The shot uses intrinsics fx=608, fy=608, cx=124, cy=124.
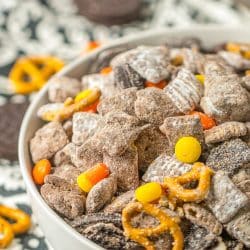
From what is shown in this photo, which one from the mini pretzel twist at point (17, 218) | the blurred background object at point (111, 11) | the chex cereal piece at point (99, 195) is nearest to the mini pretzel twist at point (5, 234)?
the mini pretzel twist at point (17, 218)

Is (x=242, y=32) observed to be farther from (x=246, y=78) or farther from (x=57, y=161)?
(x=57, y=161)

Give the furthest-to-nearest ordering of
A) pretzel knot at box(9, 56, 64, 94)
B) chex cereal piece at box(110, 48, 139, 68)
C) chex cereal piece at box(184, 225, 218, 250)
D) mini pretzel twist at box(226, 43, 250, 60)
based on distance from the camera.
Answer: pretzel knot at box(9, 56, 64, 94) < mini pretzel twist at box(226, 43, 250, 60) < chex cereal piece at box(110, 48, 139, 68) < chex cereal piece at box(184, 225, 218, 250)

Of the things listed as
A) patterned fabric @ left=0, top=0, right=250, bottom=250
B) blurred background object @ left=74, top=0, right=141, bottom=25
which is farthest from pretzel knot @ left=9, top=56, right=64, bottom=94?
blurred background object @ left=74, top=0, right=141, bottom=25

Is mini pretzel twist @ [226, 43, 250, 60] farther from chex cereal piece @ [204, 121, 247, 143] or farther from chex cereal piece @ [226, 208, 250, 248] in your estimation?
chex cereal piece @ [226, 208, 250, 248]

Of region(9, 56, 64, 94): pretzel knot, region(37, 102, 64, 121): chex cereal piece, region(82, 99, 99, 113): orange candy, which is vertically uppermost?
region(82, 99, 99, 113): orange candy

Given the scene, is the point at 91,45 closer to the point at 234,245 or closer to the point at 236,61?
the point at 236,61

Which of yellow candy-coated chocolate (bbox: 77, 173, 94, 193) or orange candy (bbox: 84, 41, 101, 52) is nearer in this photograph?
yellow candy-coated chocolate (bbox: 77, 173, 94, 193)

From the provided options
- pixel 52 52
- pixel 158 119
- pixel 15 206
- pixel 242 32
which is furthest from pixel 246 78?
pixel 52 52
